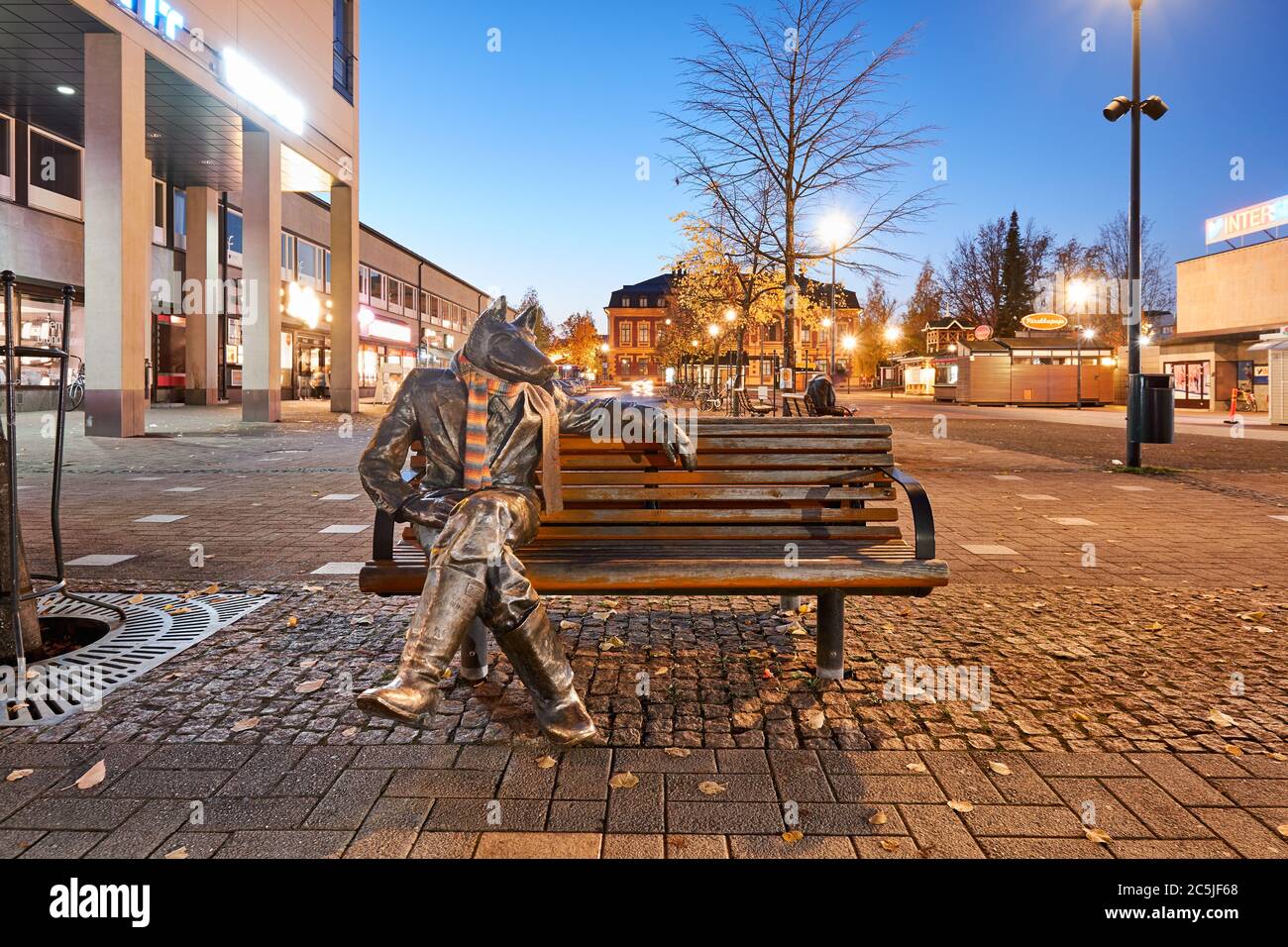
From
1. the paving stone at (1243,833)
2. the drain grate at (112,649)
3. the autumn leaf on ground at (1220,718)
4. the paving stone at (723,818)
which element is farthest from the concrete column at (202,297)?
the paving stone at (1243,833)

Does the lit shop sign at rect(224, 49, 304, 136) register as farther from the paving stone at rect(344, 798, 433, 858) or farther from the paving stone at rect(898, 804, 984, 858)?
the paving stone at rect(898, 804, 984, 858)

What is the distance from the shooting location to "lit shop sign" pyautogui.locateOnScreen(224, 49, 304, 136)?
883 inches

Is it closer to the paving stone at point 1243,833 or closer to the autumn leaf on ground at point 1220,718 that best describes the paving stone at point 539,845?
the paving stone at point 1243,833

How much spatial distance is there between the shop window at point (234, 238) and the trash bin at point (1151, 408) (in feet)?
113

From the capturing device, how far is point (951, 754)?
10.4 ft

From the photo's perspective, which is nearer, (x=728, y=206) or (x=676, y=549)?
(x=676, y=549)

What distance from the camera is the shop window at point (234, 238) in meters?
37.6

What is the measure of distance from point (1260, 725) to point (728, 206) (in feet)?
52.7

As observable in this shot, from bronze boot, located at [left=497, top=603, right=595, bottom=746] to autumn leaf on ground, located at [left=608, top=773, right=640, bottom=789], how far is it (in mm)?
256

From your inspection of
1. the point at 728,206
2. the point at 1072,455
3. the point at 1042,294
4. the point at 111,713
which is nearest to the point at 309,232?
the point at 728,206

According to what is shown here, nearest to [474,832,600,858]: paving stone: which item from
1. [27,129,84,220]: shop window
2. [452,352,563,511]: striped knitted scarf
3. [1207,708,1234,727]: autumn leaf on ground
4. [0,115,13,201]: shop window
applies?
[452,352,563,511]: striped knitted scarf
